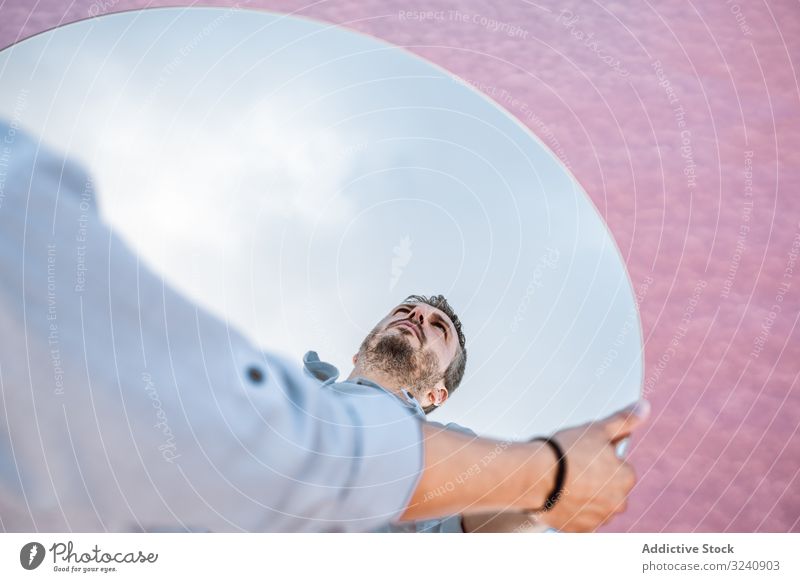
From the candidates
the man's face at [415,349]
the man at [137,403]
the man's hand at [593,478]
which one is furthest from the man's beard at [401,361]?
the man at [137,403]

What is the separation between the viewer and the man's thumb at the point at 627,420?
115 centimetres

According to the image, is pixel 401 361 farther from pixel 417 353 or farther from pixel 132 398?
pixel 132 398

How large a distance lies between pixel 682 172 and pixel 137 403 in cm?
107

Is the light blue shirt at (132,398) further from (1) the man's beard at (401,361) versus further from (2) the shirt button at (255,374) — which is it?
(1) the man's beard at (401,361)

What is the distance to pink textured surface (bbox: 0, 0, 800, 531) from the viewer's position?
110cm

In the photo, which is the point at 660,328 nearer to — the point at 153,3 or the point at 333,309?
the point at 333,309

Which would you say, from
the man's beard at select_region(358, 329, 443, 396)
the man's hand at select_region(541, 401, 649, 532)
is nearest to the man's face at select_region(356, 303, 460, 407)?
the man's beard at select_region(358, 329, 443, 396)

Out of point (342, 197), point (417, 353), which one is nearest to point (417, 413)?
point (417, 353)

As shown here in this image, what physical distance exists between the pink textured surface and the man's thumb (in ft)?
0.05

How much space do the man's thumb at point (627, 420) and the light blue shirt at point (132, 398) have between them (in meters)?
0.83

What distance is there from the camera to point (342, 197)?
56.9 inches

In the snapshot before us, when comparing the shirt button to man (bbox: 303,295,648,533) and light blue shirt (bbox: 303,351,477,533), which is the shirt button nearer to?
light blue shirt (bbox: 303,351,477,533)

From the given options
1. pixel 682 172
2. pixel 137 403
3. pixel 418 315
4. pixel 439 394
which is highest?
pixel 682 172
